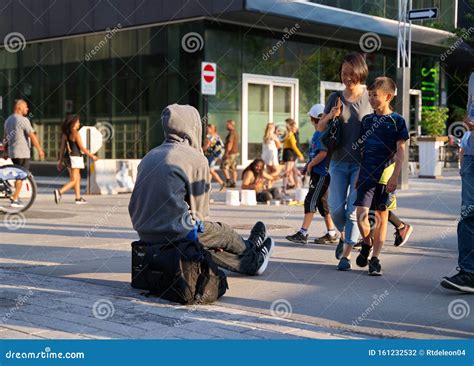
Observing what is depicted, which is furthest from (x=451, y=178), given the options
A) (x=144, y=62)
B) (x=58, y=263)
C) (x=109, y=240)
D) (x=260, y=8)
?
(x=58, y=263)

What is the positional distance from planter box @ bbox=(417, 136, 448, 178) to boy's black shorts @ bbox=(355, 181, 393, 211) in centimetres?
1665

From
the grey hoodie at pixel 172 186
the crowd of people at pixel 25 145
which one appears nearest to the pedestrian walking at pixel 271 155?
the crowd of people at pixel 25 145

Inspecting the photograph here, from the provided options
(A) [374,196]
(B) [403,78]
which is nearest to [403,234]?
(A) [374,196]

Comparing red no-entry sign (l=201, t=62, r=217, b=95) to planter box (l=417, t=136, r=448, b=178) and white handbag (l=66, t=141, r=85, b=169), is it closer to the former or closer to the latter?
white handbag (l=66, t=141, r=85, b=169)

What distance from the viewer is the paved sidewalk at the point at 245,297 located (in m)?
4.97

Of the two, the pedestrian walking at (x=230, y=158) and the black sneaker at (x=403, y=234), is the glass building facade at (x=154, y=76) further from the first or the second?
the black sneaker at (x=403, y=234)

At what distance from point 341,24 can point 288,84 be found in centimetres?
278

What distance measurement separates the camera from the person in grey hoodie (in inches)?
237

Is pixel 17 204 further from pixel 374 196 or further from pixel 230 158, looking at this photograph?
pixel 230 158

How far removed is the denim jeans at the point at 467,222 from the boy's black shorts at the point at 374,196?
0.83 m

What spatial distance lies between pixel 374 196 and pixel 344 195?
1.63 ft

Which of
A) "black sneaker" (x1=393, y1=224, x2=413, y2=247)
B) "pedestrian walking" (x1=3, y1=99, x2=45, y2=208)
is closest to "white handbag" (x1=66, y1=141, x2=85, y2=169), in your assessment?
"pedestrian walking" (x1=3, y1=99, x2=45, y2=208)

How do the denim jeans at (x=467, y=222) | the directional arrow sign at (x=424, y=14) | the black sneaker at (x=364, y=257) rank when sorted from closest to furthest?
the denim jeans at (x=467, y=222)
the black sneaker at (x=364, y=257)
the directional arrow sign at (x=424, y=14)

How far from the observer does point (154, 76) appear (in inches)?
931
